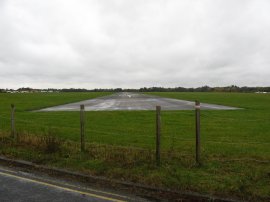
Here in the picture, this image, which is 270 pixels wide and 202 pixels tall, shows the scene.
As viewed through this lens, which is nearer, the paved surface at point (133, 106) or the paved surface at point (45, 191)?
the paved surface at point (45, 191)

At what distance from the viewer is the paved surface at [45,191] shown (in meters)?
5.55

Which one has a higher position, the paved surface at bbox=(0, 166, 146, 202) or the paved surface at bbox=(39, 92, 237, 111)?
the paved surface at bbox=(39, 92, 237, 111)

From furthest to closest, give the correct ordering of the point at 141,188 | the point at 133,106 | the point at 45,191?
the point at 133,106 < the point at 141,188 < the point at 45,191

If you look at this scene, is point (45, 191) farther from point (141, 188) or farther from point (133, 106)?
point (133, 106)

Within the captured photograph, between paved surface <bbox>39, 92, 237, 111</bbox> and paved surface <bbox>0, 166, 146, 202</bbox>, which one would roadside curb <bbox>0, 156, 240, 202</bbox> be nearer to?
paved surface <bbox>0, 166, 146, 202</bbox>

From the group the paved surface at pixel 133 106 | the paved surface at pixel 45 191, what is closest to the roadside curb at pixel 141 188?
the paved surface at pixel 45 191

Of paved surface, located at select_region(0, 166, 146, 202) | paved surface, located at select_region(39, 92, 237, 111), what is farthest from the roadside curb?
paved surface, located at select_region(39, 92, 237, 111)

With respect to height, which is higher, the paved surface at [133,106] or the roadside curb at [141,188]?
the paved surface at [133,106]

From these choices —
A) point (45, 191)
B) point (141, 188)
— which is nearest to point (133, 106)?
point (141, 188)

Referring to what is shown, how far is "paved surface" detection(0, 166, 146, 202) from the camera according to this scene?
555 cm

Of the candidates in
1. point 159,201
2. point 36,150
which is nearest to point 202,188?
point 159,201

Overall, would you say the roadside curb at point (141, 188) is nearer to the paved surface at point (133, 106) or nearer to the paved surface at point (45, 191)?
the paved surface at point (45, 191)

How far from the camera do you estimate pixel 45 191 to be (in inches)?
233

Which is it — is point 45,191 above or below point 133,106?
below
